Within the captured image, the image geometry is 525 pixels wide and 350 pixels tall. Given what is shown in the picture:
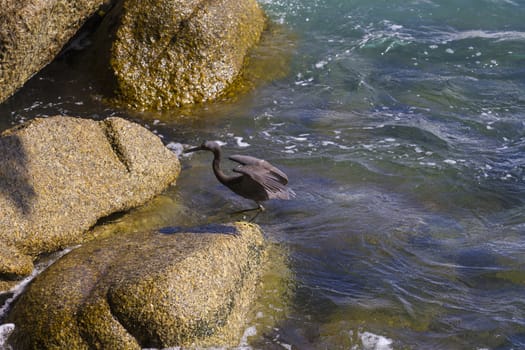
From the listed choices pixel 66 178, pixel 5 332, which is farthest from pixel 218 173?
pixel 5 332

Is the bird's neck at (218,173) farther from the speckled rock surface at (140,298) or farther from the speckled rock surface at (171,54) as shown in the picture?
the speckled rock surface at (171,54)

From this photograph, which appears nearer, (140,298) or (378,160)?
(140,298)

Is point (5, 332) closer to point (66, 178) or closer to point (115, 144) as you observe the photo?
point (66, 178)

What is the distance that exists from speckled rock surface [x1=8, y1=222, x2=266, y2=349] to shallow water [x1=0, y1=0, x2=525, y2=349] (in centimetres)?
40

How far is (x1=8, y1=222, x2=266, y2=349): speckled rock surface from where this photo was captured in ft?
16.0

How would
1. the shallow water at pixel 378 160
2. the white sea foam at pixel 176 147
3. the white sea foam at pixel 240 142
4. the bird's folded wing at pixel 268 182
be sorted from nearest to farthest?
the shallow water at pixel 378 160
the bird's folded wing at pixel 268 182
the white sea foam at pixel 176 147
the white sea foam at pixel 240 142

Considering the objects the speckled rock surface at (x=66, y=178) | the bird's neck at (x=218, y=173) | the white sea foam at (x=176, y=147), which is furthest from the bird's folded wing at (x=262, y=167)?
the white sea foam at (x=176, y=147)

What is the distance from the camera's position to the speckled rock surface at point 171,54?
9.52 meters

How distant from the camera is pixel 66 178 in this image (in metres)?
6.60

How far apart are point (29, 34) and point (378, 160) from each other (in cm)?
431

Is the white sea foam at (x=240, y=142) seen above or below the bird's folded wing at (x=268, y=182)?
below

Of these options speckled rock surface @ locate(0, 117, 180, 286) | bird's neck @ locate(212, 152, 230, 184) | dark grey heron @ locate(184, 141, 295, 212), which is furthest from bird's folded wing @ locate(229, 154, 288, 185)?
speckled rock surface @ locate(0, 117, 180, 286)

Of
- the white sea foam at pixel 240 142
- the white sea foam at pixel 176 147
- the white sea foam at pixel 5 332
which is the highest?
the white sea foam at pixel 240 142

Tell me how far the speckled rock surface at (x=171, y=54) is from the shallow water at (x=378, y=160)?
1.08 feet
